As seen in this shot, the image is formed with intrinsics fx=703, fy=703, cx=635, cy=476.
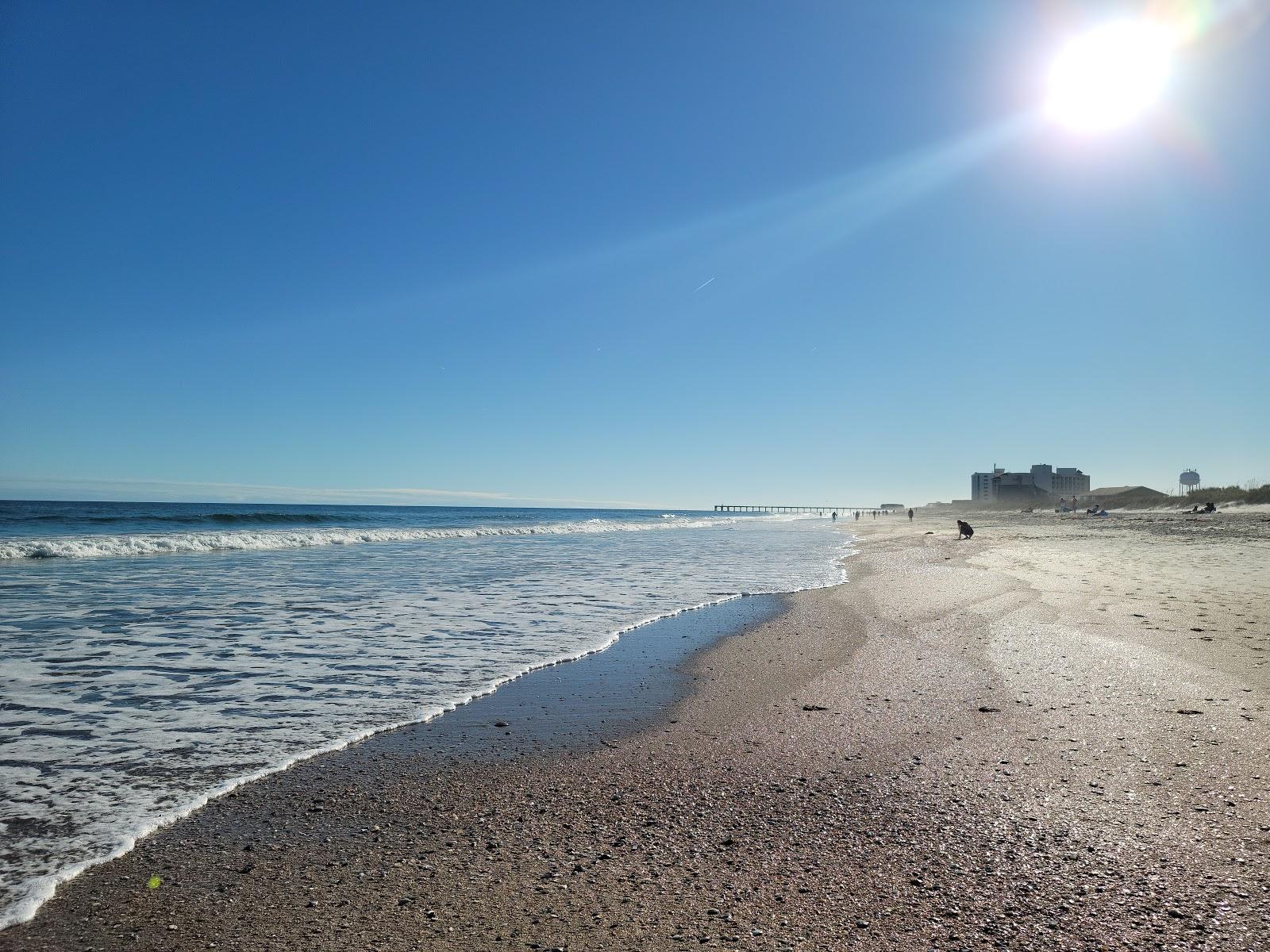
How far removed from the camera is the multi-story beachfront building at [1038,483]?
455 feet

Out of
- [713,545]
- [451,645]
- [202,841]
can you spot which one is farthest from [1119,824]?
[713,545]

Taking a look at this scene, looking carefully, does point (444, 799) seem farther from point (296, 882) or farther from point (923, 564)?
point (923, 564)

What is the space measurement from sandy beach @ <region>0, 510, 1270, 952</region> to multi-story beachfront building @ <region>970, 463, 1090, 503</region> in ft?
478

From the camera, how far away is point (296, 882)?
2.89m

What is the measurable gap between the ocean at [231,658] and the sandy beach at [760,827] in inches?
17.7

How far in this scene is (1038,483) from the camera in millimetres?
143750

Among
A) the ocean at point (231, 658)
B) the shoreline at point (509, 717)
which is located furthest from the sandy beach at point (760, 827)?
the ocean at point (231, 658)

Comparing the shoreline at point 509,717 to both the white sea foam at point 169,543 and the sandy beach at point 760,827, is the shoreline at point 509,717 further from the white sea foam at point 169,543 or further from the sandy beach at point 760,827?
the white sea foam at point 169,543

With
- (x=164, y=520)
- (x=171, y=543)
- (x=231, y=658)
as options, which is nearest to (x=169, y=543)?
(x=171, y=543)

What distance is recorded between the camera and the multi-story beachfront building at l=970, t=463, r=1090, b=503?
139 metres

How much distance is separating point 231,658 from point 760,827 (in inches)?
248

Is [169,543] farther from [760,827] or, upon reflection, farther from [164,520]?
[164,520]

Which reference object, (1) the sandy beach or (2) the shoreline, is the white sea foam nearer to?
(2) the shoreline

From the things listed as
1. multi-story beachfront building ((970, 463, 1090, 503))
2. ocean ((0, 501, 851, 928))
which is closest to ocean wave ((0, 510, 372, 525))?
ocean ((0, 501, 851, 928))
